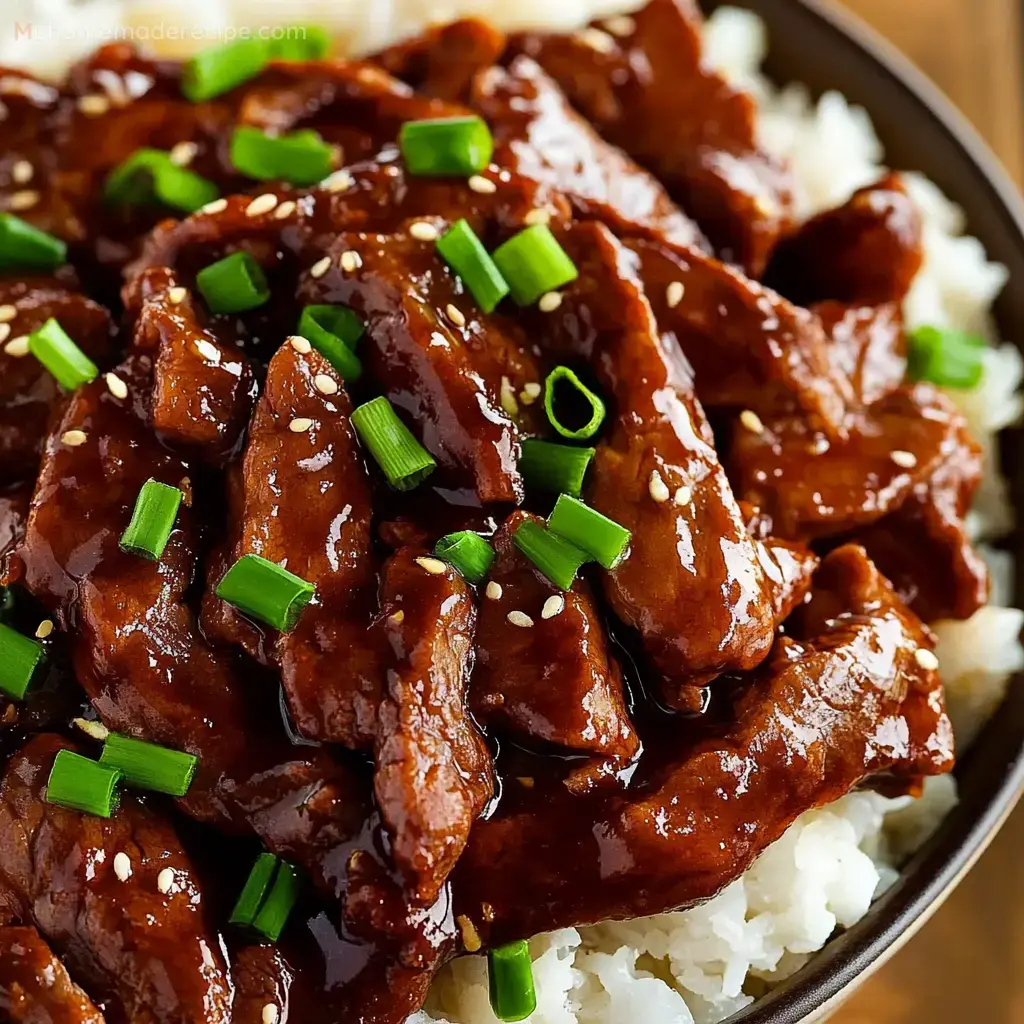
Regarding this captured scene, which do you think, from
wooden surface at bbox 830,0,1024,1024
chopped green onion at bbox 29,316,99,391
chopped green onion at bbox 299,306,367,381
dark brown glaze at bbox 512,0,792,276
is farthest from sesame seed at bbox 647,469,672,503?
wooden surface at bbox 830,0,1024,1024

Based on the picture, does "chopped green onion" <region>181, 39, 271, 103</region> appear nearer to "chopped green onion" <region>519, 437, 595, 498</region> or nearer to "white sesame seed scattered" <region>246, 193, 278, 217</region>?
"white sesame seed scattered" <region>246, 193, 278, 217</region>

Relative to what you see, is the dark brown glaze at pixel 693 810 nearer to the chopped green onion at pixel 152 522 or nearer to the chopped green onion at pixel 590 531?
the chopped green onion at pixel 590 531

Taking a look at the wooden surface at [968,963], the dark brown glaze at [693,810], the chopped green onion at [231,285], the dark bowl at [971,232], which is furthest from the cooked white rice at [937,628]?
the chopped green onion at [231,285]

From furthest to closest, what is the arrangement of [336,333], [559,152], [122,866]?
[559,152] → [336,333] → [122,866]

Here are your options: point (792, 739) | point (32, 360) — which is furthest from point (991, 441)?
point (32, 360)

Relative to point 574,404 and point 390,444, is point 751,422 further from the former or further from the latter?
point 390,444

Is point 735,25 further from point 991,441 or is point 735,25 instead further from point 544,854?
point 544,854

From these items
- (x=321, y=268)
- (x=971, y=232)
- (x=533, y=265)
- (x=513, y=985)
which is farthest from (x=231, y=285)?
(x=971, y=232)
